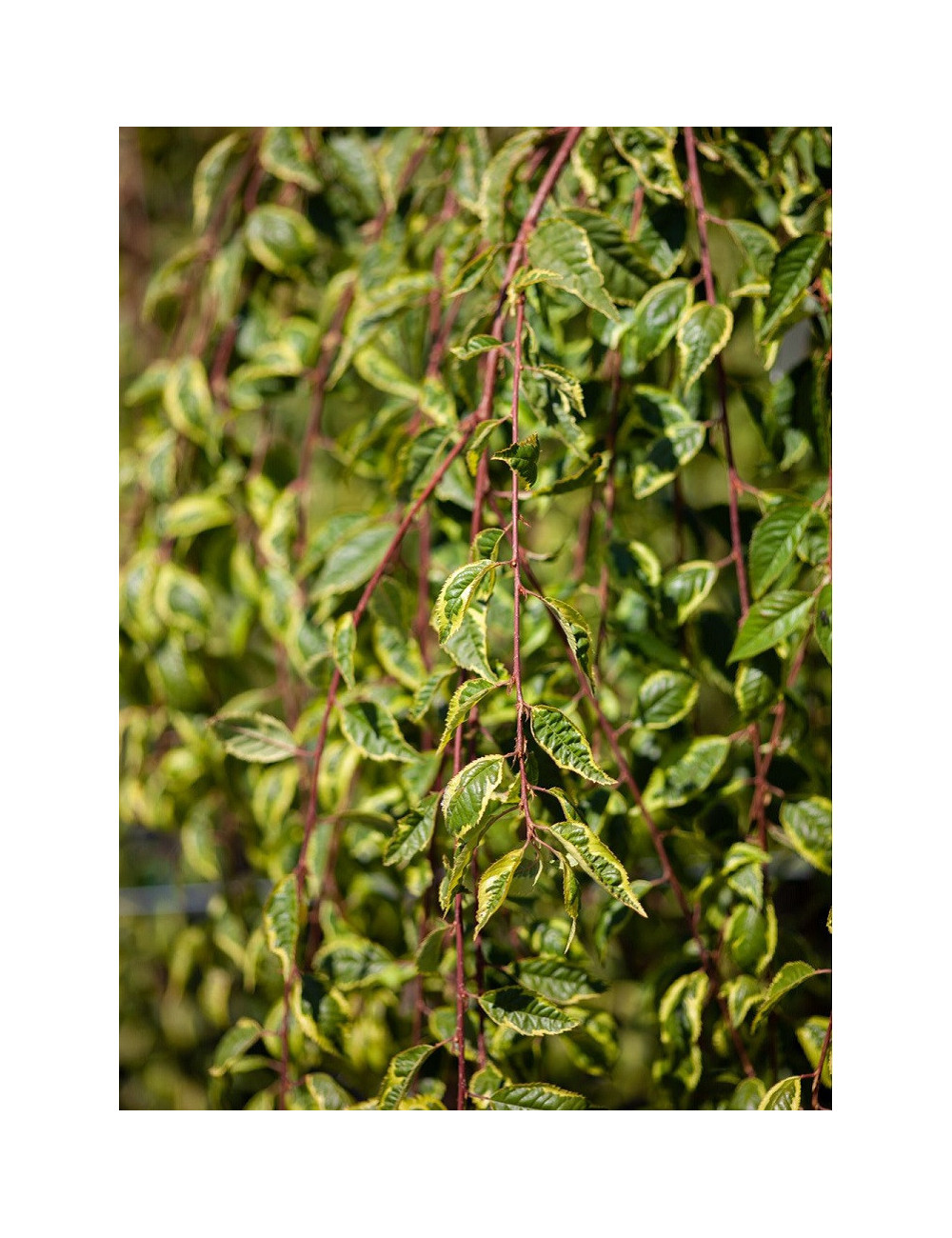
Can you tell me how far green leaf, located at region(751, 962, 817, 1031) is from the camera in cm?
54

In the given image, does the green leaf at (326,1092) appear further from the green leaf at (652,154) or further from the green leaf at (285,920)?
the green leaf at (652,154)

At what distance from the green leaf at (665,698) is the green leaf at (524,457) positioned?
0.18 metres

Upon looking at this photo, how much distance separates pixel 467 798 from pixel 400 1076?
18cm

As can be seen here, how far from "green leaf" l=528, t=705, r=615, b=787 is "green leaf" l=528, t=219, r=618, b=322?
20cm

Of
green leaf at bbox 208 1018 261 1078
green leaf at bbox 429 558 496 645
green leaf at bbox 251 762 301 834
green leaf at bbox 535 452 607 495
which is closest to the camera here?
green leaf at bbox 429 558 496 645

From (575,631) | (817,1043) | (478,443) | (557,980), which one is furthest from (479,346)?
(817,1043)

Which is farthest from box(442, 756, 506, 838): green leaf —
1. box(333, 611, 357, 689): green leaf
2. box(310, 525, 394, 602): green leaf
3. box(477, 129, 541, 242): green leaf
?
box(477, 129, 541, 242): green leaf

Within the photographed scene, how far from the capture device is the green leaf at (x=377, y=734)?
0.57 m

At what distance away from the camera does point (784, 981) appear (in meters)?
0.54

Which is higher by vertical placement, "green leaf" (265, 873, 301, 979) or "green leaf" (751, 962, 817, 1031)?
"green leaf" (265, 873, 301, 979)

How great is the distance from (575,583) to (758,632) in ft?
0.44

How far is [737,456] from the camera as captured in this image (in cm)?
91

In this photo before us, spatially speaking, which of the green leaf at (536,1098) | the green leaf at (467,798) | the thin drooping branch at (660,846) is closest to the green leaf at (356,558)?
the thin drooping branch at (660,846)

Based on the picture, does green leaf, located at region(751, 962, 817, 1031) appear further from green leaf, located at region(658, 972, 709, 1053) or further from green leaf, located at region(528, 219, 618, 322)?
green leaf, located at region(528, 219, 618, 322)
